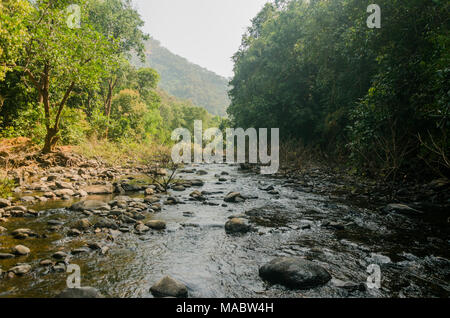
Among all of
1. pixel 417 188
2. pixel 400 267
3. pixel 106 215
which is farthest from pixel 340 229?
pixel 106 215

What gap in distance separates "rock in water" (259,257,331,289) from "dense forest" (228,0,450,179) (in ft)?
9.80

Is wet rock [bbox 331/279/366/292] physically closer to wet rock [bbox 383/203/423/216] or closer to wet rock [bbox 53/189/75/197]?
wet rock [bbox 383/203/423/216]

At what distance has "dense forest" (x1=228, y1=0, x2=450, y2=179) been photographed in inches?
202

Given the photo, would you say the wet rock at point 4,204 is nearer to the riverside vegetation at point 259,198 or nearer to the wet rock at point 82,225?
the riverside vegetation at point 259,198

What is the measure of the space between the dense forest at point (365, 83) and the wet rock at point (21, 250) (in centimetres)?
613

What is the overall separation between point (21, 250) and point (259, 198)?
17.3ft

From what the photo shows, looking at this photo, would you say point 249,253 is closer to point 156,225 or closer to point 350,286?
point 350,286

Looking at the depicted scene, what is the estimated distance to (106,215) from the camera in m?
4.94

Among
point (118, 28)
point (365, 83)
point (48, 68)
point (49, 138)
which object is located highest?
point (118, 28)

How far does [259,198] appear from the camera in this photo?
704 centimetres

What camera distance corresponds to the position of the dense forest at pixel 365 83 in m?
5.14

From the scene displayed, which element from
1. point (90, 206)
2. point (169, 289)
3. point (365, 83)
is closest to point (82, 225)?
point (90, 206)

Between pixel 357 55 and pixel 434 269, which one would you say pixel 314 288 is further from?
pixel 357 55
